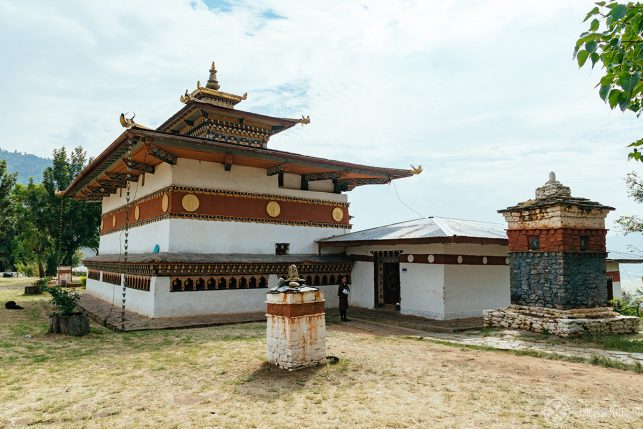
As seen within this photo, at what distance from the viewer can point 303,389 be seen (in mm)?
6008

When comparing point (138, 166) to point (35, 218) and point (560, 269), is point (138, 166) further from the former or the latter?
point (35, 218)

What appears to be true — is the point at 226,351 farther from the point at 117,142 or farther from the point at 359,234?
the point at 359,234

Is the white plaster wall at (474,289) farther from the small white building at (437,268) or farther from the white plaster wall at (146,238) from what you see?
the white plaster wall at (146,238)

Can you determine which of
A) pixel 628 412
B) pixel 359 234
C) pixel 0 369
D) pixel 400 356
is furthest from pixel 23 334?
pixel 628 412

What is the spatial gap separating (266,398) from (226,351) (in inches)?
122

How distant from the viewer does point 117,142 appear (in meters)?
13.1

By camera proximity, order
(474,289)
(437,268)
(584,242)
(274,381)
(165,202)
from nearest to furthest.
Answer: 1. (274,381)
2. (584,242)
3. (437,268)
4. (474,289)
5. (165,202)

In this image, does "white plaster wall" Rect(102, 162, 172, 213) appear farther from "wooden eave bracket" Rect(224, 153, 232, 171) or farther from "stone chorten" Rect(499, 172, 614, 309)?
"stone chorten" Rect(499, 172, 614, 309)

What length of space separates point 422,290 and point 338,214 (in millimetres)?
5493

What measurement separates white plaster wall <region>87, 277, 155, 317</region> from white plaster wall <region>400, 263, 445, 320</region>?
7816mm

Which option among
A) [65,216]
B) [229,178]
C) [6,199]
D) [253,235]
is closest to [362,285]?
[253,235]

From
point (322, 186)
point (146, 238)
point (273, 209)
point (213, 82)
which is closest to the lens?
point (146, 238)

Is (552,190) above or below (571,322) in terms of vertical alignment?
above

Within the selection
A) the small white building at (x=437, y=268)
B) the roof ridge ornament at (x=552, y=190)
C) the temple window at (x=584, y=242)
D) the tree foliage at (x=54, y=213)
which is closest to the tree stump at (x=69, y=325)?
the small white building at (x=437, y=268)
